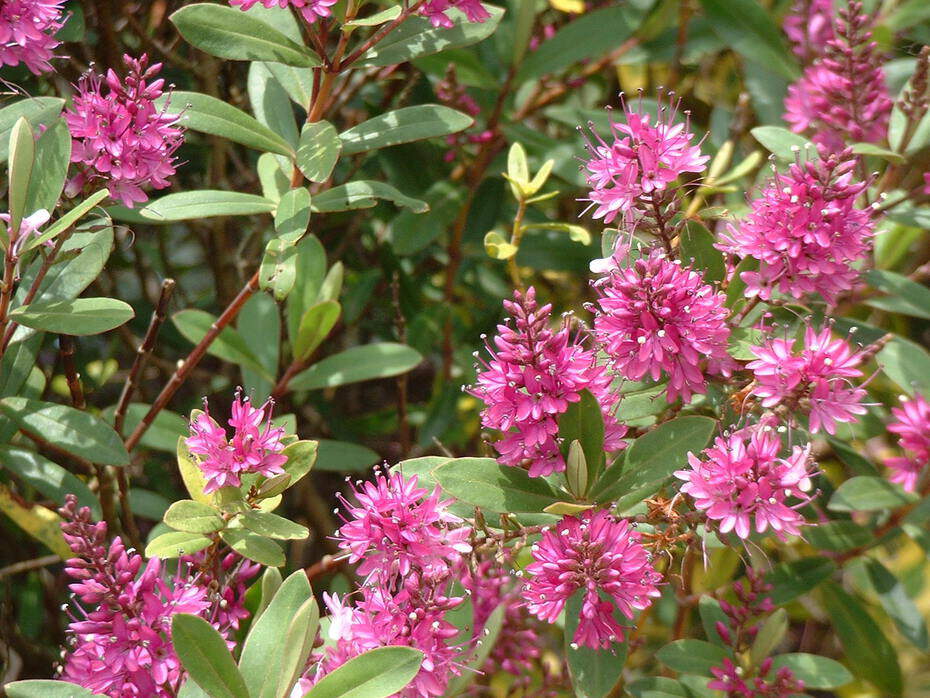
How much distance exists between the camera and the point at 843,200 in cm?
145

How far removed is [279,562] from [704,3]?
1.64 meters

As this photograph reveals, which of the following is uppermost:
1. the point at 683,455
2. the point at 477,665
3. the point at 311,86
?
the point at 311,86

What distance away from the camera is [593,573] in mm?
1342

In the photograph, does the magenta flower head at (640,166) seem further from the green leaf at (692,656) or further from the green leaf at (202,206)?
the green leaf at (692,656)

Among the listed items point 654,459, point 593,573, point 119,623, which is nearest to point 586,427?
point 654,459

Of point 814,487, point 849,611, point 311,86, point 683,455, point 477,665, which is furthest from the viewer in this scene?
A: point 849,611

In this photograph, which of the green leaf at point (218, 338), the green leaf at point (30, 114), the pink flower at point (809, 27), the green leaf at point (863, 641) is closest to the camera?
the green leaf at point (30, 114)

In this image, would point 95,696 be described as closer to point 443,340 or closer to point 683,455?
point 683,455

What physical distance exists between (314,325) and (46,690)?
872mm

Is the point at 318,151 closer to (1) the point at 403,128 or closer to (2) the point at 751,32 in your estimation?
(1) the point at 403,128

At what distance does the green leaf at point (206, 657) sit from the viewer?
125cm

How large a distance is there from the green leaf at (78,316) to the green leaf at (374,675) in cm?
59

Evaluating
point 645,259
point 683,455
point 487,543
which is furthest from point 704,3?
point 487,543

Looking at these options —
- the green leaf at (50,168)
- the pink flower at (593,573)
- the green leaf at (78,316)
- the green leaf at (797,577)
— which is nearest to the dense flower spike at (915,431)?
the green leaf at (797,577)
